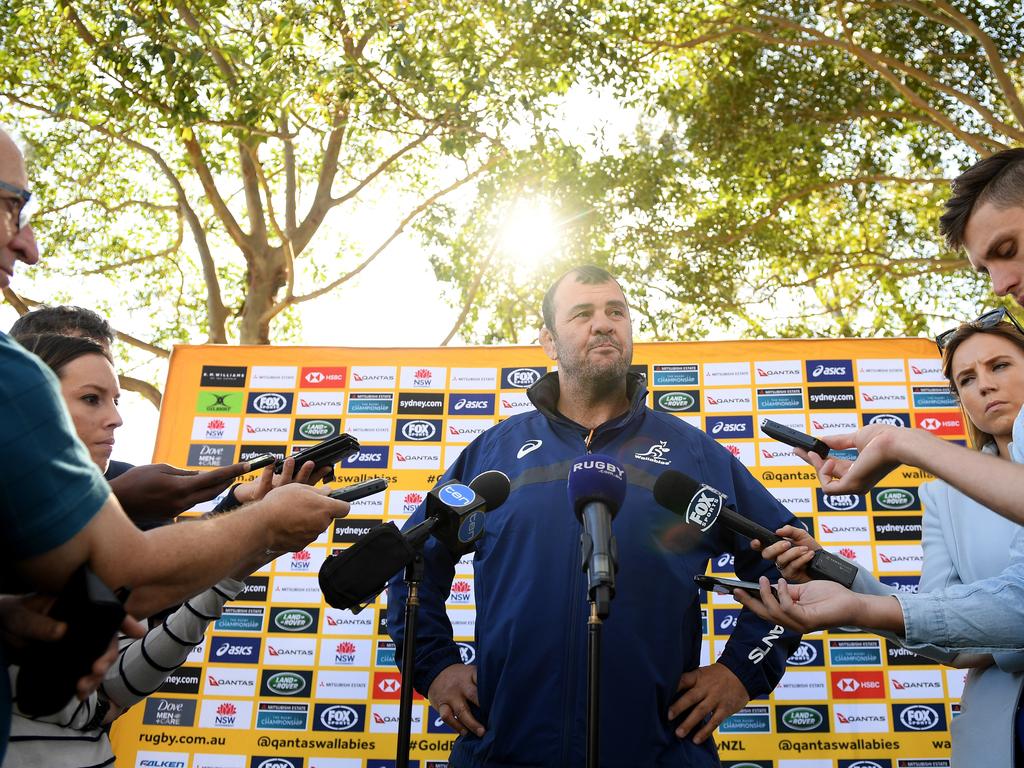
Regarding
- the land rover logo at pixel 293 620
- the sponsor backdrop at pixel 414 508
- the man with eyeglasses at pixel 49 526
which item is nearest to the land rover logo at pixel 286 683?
the sponsor backdrop at pixel 414 508

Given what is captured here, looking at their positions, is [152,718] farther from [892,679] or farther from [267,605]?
[892,679]

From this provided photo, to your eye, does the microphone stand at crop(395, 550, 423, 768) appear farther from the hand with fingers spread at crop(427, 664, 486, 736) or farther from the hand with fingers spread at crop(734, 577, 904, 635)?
the hand with fingers spread at crop(734, 577, 904, 635)

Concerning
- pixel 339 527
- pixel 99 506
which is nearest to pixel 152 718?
pixel 339 527

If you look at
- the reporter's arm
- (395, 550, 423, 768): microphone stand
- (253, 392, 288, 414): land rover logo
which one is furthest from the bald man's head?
(253, 392, 288, 414): land rover logo

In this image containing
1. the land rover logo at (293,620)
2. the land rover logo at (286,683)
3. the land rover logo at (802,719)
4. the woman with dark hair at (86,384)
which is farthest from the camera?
the land rover logo at (293,620)

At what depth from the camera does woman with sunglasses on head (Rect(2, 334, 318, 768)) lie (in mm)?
2174

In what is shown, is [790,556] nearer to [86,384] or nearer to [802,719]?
[86,384]

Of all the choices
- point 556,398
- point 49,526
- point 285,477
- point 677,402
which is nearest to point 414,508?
point 677,402

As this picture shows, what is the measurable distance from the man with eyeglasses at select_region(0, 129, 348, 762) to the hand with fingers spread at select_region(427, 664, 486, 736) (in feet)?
4.24

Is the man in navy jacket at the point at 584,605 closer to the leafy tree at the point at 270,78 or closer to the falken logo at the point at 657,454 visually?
the falken logo at the point at 657,454

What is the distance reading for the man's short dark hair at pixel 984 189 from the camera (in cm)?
204

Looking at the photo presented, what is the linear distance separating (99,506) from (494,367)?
3.92m

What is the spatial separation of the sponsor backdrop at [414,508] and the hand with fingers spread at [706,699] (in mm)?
1773

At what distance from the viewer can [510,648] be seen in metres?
2.61
